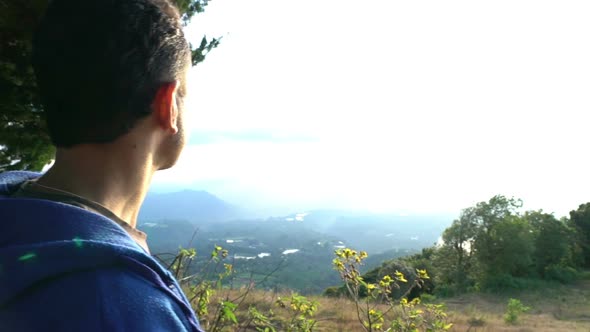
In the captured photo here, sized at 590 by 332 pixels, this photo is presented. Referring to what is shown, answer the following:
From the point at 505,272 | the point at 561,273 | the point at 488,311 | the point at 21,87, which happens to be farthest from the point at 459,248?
the point at 21,87

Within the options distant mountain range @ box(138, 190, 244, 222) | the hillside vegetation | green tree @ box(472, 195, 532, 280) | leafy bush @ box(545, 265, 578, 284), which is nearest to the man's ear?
the hillside vegetation

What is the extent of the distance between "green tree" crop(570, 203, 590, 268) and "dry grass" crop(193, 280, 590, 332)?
5025 mm

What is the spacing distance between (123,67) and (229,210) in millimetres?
149427

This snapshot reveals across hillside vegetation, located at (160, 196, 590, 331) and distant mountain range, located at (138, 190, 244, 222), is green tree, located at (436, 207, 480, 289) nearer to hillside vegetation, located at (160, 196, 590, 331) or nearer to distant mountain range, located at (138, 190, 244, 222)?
hillside vegetation, located at (160, 196, 590, 331)

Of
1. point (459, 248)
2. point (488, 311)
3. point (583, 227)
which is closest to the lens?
point (488, 311)

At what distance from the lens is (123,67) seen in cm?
90

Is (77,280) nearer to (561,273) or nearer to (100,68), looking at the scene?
(100,68)

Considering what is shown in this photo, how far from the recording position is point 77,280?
70 centimetres

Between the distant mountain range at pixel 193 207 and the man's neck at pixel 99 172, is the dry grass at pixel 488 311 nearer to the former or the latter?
the man's neck at pixel 99 172

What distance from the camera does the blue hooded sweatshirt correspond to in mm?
672

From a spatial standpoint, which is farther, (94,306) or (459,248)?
(459,248)

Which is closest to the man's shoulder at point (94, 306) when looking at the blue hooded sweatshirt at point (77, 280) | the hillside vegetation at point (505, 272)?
the blue hooded sweatshirt at point (77, 280)

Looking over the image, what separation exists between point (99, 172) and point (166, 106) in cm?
20

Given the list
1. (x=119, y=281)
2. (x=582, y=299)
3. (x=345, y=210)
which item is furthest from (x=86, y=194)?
(x=345, y=210)
